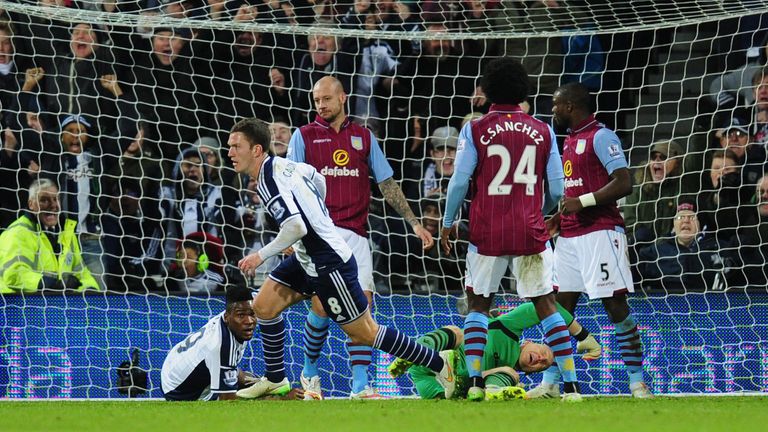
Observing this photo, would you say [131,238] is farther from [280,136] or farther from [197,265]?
[280,136]

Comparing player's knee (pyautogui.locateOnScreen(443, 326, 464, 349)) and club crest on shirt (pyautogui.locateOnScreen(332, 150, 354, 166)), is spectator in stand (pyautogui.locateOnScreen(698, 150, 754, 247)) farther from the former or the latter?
club crest on shirt (pyautogui.locateOnScreen(332, 150, 354, 166))

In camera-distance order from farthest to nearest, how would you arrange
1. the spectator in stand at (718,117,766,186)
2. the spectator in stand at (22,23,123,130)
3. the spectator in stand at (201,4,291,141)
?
the spectator in stand at (201,4,291,141) → the spectator in stand at (22,23,123,130) → the spectator in stand at (718,117,766,186)

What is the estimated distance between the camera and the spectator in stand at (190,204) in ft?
33.2

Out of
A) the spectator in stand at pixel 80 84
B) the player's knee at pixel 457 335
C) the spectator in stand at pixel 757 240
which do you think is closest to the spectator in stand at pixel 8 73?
the spectator in stand at pixel 80 84

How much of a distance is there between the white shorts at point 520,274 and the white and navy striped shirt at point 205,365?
185 centimetres

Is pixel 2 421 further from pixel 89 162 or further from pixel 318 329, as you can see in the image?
pixel 89 162

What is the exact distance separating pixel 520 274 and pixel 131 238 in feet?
14.8

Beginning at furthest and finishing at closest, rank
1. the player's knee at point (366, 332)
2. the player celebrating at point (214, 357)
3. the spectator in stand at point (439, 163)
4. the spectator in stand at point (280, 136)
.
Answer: the spectator in stand at point (439, 163) < the spectator in stand at point (280, 136) < the player celebrating at point (214, 357) < the player's knee at point (366, 332)

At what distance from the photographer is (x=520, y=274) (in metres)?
6.73

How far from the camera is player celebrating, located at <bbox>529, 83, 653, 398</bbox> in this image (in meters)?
7.42

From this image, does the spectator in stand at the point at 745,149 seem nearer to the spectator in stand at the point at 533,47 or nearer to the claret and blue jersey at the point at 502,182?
the spectator in stand at the point at 533,47

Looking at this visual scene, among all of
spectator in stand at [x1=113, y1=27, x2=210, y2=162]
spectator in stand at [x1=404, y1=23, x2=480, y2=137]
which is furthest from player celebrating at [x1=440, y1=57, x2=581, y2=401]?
spectator in stand at [x1=113, y1=27, x2=210, y2=162]

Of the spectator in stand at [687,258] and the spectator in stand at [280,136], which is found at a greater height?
the spectator in stand at [687,258]

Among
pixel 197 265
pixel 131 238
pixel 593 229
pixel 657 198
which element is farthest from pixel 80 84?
pixel 593 229
